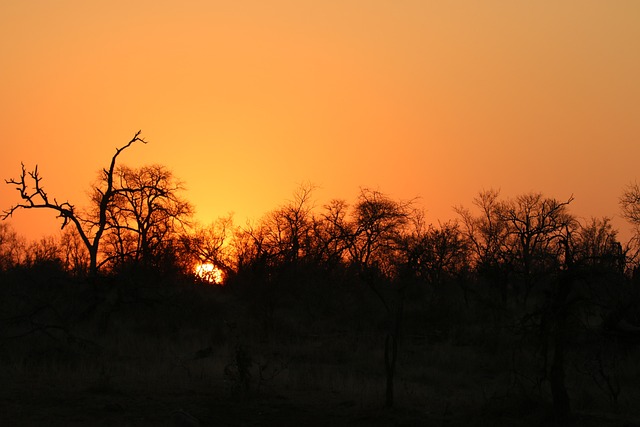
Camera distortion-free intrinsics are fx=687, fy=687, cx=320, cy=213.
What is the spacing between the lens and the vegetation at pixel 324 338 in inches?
503

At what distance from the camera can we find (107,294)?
2806cm

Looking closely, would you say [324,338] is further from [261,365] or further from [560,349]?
[560,349]

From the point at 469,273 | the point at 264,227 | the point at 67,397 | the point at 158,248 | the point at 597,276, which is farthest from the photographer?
the point at 264,227

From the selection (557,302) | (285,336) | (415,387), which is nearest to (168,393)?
(415,387)

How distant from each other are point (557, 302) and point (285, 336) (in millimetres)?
16792

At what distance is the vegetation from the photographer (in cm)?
1278

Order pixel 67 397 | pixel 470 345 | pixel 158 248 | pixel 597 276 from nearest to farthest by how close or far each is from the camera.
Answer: pixel 597 276 → pixel 67 397 → pixel 470 345 → pixel 158 248

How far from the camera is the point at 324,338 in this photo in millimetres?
27297

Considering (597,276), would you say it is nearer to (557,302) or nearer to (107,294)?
(557,302)

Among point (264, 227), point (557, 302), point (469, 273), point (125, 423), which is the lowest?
point (125, 423)

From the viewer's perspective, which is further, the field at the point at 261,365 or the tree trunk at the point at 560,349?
the field at the point at 261,365

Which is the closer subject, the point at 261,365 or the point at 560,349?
the point at 560,349

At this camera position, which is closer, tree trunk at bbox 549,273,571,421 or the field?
tree trunk at bbox 549,273,571,421

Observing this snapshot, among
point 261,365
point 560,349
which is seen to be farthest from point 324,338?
point 560,349
